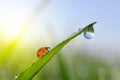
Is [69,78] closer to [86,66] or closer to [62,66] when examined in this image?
[62,66]

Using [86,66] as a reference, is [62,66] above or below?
above

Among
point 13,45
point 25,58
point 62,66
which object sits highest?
point 13,45

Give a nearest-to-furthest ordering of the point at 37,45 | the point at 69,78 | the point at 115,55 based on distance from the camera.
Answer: the point at 69,78 → the point at 115,55 → the point at 37,45

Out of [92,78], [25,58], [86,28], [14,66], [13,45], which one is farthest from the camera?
[25,58]

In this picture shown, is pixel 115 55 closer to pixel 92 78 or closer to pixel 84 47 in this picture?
pixel 84 47

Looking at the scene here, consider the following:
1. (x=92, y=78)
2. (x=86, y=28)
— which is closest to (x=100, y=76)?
(x=92, y=78)

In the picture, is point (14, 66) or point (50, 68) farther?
point (50, 68)

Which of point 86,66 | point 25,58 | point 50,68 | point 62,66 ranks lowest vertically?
point 86,66

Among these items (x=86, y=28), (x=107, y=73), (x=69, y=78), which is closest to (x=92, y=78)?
(x=107, y=73)

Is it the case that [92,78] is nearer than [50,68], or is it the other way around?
[92,78]
